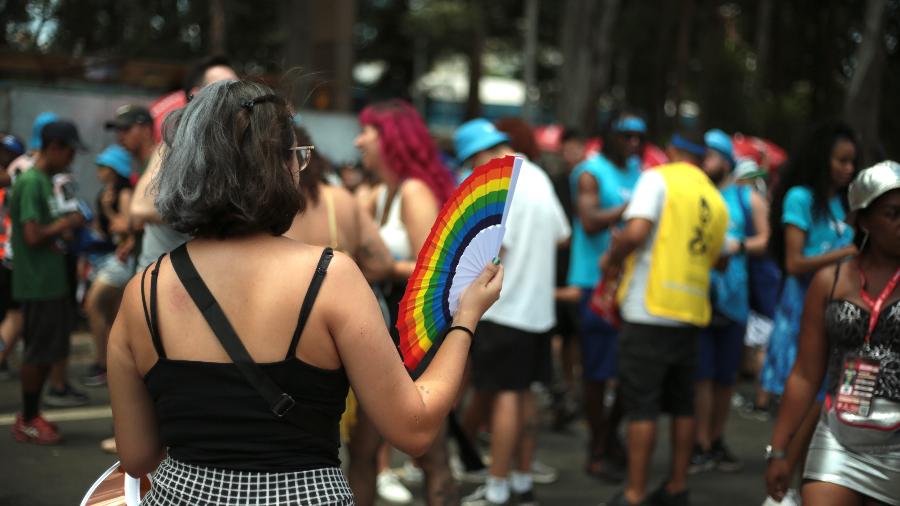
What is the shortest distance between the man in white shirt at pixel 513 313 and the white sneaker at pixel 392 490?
52cm

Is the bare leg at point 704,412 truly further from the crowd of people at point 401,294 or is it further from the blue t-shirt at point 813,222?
the blue t-shirt at point 813,222

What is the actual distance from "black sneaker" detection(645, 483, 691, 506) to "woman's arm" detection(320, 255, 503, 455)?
376 cm

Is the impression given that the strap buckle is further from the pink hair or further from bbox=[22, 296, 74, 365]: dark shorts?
bbox=[22, 296, 74, 365]: dark shorts

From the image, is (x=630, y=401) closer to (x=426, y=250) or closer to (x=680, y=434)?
(x=680, y=434)

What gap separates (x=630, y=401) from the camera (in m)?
5.61

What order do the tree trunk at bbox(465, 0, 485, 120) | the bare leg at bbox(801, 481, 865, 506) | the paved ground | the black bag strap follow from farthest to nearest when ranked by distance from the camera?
the tree trunk at bbox(465, 0, 485, 120), the paved ground, the bare leg at bbox(801, 481, 865, 506), the black bag strap

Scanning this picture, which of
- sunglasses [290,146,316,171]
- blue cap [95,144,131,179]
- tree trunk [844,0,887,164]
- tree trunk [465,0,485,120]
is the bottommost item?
blue cap [95,144,131,179]

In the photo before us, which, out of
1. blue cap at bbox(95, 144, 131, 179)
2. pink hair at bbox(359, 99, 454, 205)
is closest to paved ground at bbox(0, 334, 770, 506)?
blue cap at bbox(95, 144, 131, 179)

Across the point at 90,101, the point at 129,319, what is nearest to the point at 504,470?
the point at 129,319

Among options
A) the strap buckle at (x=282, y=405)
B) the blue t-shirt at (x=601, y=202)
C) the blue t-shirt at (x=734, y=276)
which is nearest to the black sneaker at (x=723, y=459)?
the blue t-shirt at (x=734, y=276)

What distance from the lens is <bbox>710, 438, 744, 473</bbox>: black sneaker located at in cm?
696

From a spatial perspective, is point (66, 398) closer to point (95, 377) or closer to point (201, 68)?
point (95, 377)

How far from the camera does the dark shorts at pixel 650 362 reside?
18.3 ft

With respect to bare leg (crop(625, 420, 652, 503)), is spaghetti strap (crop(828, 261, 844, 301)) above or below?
above
